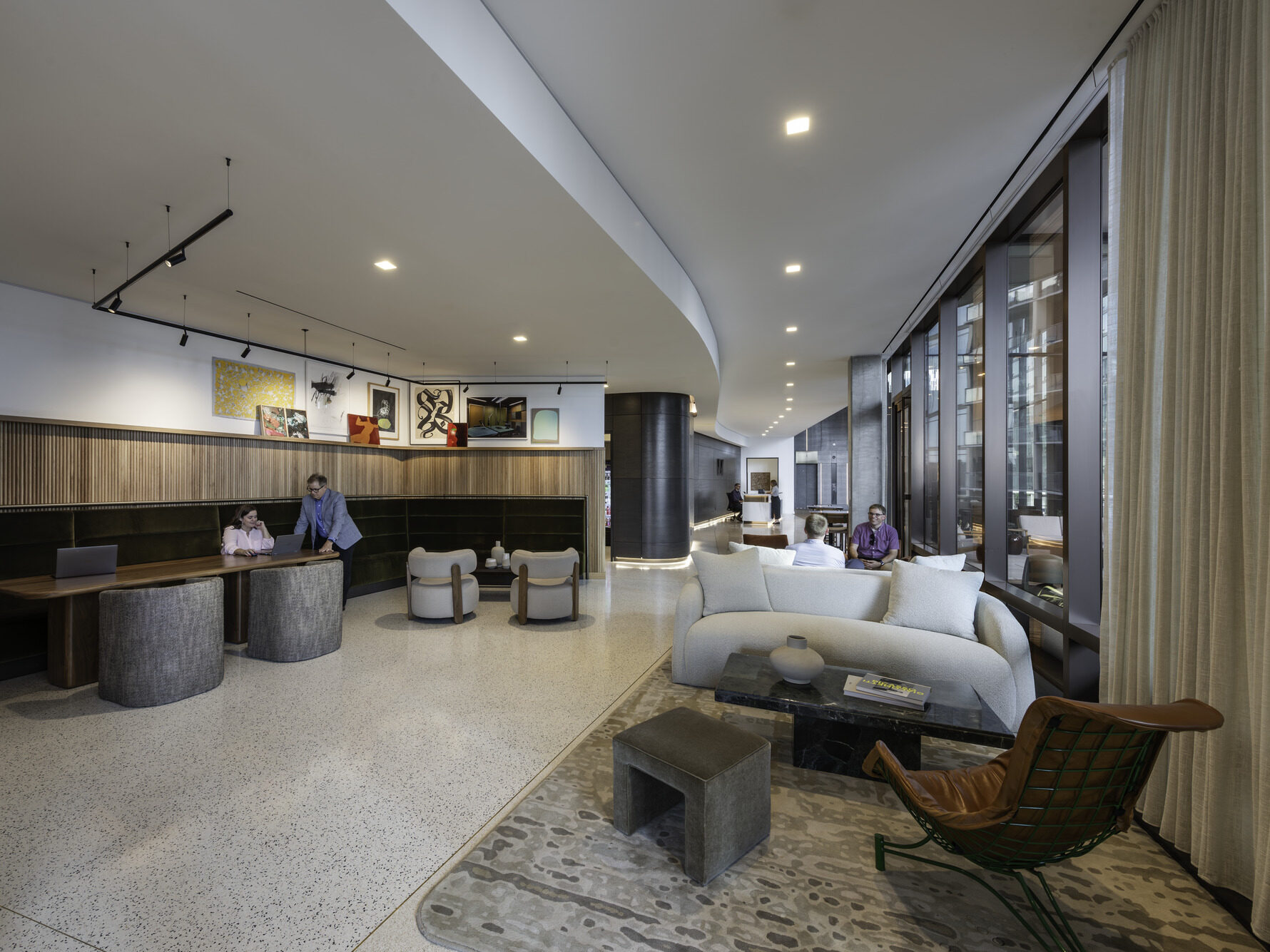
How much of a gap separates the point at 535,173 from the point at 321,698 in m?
3.72

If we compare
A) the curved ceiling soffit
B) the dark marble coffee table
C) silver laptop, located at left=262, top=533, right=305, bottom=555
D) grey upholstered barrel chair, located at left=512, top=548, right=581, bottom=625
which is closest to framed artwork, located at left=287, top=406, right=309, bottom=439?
silver laptop, located at left=262, top=533, right=305, bottom=555

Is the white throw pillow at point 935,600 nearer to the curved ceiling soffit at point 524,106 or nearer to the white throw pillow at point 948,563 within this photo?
the white throw pillow at point 948,563

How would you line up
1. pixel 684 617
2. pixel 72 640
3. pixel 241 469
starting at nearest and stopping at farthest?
pixel 72 640 → pixel 684 617 → pixel 241 469

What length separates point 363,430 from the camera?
7.95 meters

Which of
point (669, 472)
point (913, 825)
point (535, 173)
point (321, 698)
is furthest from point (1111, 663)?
point (669, 472)

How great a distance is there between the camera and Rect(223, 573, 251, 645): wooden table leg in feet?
17.9

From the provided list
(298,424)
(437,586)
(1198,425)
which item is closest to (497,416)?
(298,424)

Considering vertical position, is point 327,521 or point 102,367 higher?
point 102,367

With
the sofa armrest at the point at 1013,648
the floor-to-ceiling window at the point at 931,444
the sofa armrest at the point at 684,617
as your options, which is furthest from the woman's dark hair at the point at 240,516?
the floor-to-ceiling window at the point at 931,444

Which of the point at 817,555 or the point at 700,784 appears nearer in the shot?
the point at 700,784

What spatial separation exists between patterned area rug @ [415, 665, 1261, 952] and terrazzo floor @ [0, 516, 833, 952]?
9.3 inches

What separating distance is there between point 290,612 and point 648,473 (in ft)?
21.7

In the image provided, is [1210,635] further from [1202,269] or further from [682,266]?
[682,266]

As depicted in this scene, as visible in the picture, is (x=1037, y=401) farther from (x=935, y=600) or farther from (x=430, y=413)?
(x=430, y=413)
